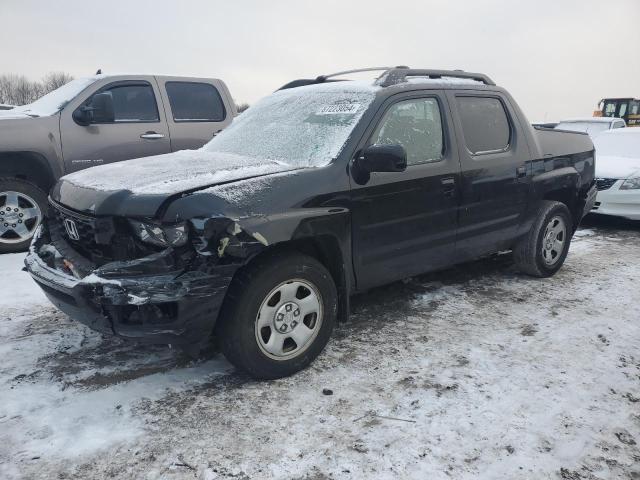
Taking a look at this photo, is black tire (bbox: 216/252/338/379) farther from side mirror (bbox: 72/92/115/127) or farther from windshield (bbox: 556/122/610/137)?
windshield (bbox: 556/122/610/137)

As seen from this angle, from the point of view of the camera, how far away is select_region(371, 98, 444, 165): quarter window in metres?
3.54

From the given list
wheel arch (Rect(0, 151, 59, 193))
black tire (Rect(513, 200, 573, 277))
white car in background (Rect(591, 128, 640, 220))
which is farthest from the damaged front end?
white car in background (Rect(591, 128, 640, 220))

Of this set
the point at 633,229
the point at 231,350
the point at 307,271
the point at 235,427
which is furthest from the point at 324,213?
the point at 633,229

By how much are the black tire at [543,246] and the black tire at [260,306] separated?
2504mm

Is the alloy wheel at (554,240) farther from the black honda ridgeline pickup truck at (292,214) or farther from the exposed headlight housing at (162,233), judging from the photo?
the exposed headlight housing at (162,233)

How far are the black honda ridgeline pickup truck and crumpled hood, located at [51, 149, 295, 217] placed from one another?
0.01m

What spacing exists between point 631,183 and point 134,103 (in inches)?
265

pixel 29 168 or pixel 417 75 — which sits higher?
pixel 417 75

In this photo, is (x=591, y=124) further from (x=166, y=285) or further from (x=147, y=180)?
A: (x=166, y=285)

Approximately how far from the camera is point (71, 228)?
3061mm

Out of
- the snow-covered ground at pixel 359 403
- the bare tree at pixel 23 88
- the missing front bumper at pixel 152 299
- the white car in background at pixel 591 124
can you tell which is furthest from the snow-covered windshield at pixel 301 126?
the bare tree at pixel 23 88

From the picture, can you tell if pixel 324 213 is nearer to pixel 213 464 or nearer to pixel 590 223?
pixel 213 464

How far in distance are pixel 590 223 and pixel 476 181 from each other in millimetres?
5084

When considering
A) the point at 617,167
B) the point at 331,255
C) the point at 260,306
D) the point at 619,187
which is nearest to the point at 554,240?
the point at 331,255
